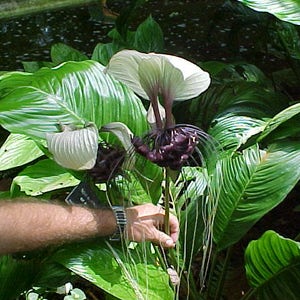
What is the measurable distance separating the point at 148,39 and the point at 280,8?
0.58m

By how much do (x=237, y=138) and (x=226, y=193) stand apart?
146 mm

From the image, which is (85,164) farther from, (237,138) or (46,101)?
(237,138)

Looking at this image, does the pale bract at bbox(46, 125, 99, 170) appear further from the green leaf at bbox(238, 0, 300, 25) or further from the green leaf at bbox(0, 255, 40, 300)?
the green leaf at bbox(238, 0, 300, 25)

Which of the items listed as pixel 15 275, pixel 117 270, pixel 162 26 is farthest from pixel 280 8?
pixel 162 26

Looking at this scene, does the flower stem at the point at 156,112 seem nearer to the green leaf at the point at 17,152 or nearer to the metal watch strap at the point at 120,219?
the metal watch strap at the point at 120,219

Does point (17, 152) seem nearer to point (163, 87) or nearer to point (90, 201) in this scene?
point (90, 201)

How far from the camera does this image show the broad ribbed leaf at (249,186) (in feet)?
3.94

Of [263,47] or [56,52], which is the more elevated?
[56,52]

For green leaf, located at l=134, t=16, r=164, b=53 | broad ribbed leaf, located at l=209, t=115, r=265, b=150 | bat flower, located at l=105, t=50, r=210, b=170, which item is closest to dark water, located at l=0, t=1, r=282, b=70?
green leaf, located at l=134, t=16, r=164, b=53

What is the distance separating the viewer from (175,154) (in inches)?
38.9

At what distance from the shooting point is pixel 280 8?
1.34 meters

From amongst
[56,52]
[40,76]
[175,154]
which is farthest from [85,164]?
[56,52]

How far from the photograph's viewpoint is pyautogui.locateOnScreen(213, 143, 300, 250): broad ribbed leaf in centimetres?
120

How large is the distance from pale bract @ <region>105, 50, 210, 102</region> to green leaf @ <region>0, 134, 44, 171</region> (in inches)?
14.6
